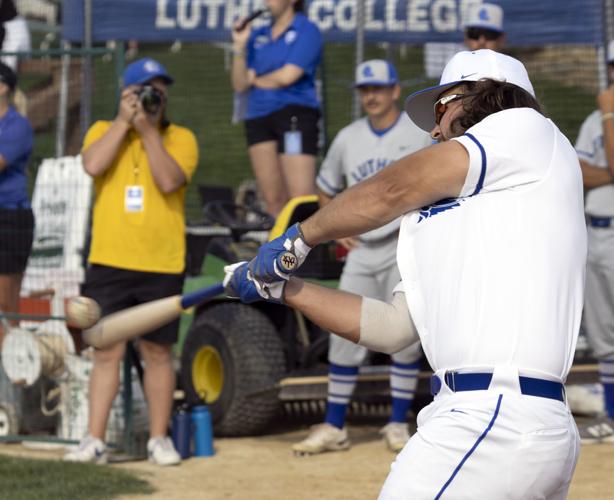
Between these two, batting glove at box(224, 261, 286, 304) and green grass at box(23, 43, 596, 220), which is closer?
batting glove at box(224, 261, 286, 304)

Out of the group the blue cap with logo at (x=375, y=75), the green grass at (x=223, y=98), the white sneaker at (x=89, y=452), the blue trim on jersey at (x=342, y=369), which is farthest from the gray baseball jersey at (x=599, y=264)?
the white sneaker at (x=89, y=452)

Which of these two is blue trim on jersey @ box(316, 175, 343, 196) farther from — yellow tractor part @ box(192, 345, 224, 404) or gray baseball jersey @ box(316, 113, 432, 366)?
yellow tractor part @ box(192, 345, 224, 404)

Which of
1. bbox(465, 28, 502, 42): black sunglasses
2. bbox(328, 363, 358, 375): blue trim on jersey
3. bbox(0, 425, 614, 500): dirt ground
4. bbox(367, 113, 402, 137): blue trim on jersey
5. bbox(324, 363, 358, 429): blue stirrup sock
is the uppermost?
bbox(465, 28, 502, 42): black sunglasses

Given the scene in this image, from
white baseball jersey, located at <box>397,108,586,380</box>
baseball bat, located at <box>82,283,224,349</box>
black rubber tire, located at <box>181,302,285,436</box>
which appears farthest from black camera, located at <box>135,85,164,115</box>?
white baseball jersey, located at <box>397,108,586,380</box>

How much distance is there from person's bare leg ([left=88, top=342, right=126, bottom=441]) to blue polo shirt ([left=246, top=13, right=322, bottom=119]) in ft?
8.04

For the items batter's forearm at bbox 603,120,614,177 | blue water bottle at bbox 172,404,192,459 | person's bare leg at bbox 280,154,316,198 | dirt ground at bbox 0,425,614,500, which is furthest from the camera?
person's bare leg at bbox 280,154,316,198

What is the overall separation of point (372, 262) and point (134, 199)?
151 cm

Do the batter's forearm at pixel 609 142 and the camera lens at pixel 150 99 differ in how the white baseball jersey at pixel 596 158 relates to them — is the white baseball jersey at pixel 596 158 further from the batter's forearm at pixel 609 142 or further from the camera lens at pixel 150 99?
the camera lens at pixel 150 99

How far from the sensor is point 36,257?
870 cm

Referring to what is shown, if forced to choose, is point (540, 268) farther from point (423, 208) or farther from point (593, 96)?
point (593, 96)

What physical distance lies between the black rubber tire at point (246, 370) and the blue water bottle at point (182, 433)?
0.50m

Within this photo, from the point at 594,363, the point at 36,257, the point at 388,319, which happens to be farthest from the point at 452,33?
the point at 388,319

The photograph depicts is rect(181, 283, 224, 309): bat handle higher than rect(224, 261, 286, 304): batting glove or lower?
lower

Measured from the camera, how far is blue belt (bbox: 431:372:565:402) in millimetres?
3232
